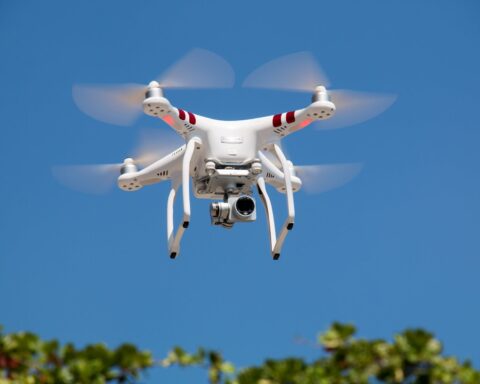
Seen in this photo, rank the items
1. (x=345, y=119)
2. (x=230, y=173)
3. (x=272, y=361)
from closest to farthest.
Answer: (x=272, y=361)
(x=230, y=173)
(x=345, y=119)

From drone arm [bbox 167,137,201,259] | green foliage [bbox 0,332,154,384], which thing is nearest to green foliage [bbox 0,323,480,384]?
green foliage [bbox 0,332,154,384]

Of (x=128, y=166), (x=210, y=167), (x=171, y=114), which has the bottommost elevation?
(x=210, y=167)

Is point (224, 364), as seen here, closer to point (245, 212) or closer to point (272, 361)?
point (272, 361)

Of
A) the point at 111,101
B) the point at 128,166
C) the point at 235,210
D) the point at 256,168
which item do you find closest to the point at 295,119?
the point at 256,168

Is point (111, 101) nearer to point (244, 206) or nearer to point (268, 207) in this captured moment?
point (244, 206)

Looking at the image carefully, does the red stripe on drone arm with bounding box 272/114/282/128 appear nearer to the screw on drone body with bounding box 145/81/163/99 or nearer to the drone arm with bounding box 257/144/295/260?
the drone arm with bounding box 257/144/295/260

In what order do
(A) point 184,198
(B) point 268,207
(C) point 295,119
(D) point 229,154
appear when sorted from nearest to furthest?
1. (A) point 184,198
2. (D) point 229,154
3. (C) point 295,119
4. (B) point 268,207

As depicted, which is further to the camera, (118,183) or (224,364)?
(118,183)

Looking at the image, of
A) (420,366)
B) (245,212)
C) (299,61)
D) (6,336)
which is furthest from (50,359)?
(299,61)
